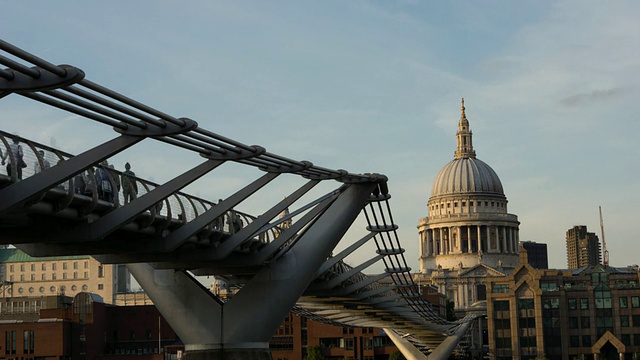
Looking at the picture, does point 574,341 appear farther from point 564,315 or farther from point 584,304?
point 584,304

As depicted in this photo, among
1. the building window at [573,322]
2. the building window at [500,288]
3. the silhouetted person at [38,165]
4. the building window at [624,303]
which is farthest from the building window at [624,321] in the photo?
the silhouetted person at [38,165]

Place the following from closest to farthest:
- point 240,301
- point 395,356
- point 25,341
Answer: point 240,301, point 25,341, point 395,356

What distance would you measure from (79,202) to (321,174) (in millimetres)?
12530

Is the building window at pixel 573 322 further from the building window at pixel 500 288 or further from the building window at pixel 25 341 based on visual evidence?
the building window at pixel 25 341

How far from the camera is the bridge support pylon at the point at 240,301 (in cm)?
3881

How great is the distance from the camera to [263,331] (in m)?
39.1

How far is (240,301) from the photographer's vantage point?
39625mm

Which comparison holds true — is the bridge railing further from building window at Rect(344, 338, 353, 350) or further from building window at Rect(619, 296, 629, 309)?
building window at Rect(344, 338, 353, 350)

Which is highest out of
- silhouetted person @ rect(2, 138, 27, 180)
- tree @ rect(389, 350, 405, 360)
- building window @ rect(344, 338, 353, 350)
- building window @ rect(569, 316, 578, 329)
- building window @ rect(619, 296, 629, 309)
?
building window @ rect(619, 296, 629, 309)

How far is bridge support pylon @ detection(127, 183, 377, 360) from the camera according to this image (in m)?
38.8

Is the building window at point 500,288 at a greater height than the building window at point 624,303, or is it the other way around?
the building window at point 500,288

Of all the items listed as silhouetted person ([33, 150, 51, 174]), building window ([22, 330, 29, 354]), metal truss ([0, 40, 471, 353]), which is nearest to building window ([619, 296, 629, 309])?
building window ([22, 330, 29, 354])

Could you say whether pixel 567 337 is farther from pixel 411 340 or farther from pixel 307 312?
pixel 307 312

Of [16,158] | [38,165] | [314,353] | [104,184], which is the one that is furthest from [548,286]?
[16,158]
